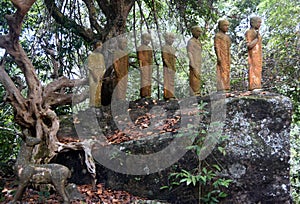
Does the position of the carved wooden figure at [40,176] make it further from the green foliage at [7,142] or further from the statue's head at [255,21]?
the statue's head at [255,21]

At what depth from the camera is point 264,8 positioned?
8.91 m

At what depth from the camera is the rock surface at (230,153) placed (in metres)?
4.23

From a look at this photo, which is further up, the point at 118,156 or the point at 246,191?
the point at 118,156

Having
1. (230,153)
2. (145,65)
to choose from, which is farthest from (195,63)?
(230,153)

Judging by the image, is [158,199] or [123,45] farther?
[123,45]

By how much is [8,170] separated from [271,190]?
13.1 ft

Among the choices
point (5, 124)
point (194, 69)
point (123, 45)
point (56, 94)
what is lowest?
point (5, 124)

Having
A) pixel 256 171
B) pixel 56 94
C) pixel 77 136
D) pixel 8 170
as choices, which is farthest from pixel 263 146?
pixel 8 170

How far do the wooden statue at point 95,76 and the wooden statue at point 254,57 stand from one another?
2910 millimetres

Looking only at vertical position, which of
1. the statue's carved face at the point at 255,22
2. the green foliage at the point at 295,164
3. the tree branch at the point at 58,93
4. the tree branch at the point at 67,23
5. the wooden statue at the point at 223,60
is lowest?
the green foliage at the point at 295,164

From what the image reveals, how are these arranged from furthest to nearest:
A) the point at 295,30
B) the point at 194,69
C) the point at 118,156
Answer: the point at 295,30 < the point at 194,69 < the point at 118,156

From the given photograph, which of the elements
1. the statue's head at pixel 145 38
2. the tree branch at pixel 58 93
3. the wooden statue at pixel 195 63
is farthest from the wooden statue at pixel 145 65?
the tree branch at pixel 58 93

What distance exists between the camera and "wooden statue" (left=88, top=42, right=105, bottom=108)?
20.9 ft

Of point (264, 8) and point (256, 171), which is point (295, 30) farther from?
point (256, 171)
